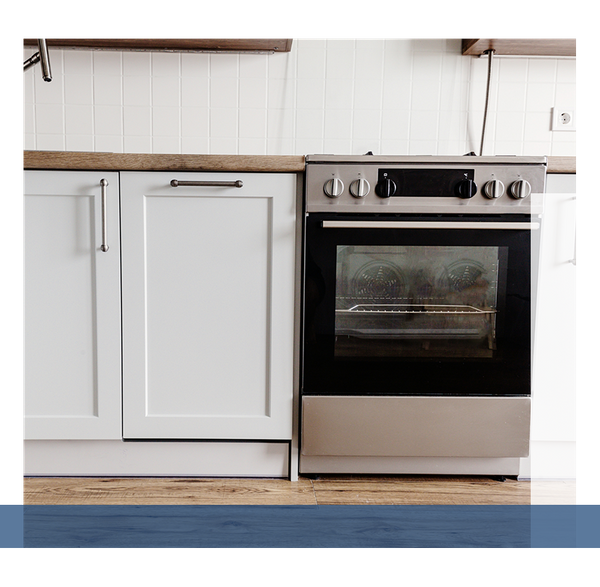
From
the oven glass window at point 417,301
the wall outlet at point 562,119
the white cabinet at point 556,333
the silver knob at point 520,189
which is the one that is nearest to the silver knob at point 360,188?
the oven glass window at point 417,301

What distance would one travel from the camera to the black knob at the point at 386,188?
149cm

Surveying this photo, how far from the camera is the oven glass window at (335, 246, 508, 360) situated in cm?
152

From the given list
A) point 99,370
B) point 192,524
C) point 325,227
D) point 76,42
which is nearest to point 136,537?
point 192,524

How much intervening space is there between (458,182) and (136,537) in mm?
1304

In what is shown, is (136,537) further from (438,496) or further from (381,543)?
(438,496)

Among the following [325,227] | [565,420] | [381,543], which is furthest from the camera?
[565,420]

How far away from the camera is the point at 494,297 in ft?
5.05

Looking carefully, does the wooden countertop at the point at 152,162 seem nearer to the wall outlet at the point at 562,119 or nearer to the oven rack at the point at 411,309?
the oven rack at the point at 411,309

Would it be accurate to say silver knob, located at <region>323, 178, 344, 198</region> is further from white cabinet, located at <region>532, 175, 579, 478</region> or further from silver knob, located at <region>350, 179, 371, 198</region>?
white cabinet, located at <region>532, 175, 579, 478</region>

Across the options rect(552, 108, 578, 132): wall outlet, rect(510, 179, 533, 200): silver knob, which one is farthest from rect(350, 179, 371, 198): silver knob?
rect(552, 108, 578, 132): wall outlet

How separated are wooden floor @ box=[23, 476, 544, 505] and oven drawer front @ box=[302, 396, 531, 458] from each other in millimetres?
103

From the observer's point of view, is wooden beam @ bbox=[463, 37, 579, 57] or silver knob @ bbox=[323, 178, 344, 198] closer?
silver knob @ bbox=[323, 178, 344, 198]

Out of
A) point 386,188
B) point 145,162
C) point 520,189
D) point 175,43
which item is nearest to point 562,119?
point 520,189

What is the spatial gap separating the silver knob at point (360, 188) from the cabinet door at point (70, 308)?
2.26 feet
